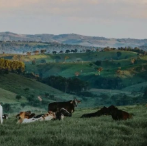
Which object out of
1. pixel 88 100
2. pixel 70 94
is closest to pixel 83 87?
pixel 70 94

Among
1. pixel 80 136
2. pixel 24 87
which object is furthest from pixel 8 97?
pixel 80 136

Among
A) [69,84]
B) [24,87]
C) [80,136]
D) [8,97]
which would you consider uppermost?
[80,136]

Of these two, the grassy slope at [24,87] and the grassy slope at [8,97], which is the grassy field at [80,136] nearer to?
the grassy slope at [8,97]

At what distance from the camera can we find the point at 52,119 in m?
19.7

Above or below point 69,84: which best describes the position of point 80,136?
above

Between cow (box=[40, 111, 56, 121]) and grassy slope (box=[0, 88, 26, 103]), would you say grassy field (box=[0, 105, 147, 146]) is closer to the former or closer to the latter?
cow (box=[40, 111, 56, 121])

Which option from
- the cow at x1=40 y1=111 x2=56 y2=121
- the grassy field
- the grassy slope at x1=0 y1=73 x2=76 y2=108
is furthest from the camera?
the grassy slope at x1=0 y1=73 x2=76 y2=108

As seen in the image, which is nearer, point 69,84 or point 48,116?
point 48,116

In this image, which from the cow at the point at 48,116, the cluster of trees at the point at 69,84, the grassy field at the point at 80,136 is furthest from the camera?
the cluster of trees at the point at 69,84

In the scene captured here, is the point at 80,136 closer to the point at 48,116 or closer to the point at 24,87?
the point at 48,116

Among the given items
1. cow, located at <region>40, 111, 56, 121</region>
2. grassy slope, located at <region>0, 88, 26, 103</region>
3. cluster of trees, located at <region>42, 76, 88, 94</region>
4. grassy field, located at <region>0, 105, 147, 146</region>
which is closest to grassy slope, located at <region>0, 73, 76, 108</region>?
grassy slope, located at <region>0, 88, 26, 103</region>

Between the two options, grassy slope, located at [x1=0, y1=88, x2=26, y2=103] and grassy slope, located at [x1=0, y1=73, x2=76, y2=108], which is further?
grassy slope, located at [x1=0, y1=73, x2=76, y2=108]

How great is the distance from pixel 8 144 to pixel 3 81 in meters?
164

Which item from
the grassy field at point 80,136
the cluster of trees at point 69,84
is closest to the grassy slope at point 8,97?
the cluster of trees at point 69,84
